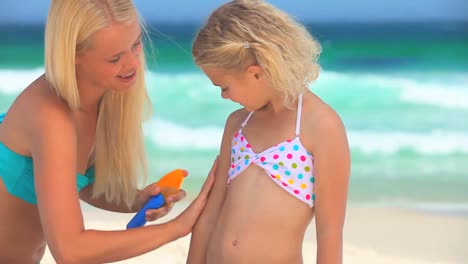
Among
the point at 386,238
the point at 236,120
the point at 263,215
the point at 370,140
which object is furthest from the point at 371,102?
the point at 263,215

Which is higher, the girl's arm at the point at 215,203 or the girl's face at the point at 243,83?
the girl's face at the point at 243,83

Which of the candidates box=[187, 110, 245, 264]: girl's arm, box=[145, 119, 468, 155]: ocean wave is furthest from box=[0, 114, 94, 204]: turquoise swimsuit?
box=[145, 119, 468, 155]: ocean wave

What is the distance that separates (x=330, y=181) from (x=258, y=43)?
0.38 m

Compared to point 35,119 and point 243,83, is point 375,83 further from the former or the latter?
point 35,119

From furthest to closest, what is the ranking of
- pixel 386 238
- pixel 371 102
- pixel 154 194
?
pixel 371 102 → pixel 386 238 → pixel 154 194

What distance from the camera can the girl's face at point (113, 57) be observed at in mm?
2168

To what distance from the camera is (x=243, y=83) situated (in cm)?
214

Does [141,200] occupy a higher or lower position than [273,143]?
A: lower

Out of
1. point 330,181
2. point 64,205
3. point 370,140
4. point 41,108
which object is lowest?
point 64,205

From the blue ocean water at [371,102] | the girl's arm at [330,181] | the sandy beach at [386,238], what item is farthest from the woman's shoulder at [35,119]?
the sandy beach at [386,238]

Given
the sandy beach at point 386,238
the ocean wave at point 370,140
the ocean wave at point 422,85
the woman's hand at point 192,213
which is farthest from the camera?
the ocean wave at point 422,85

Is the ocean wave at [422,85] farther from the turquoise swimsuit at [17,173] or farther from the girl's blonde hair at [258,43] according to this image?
the turquoise swimsuit at [17,173]

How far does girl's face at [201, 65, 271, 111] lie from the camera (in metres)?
2.13

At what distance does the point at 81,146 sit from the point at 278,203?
2.03 feet
